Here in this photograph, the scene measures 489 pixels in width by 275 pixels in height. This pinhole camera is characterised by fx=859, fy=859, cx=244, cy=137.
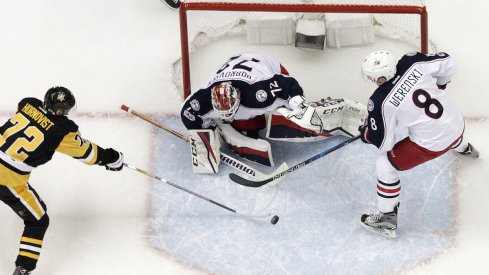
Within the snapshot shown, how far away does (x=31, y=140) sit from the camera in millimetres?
3760

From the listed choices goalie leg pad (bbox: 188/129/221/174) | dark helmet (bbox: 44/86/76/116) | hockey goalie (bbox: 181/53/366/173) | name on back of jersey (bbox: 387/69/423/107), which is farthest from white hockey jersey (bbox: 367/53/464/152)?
dark helmet (bbox: 44/86/76/116)

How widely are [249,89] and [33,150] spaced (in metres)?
1.06

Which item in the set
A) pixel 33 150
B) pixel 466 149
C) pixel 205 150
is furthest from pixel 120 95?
pixel 466 149

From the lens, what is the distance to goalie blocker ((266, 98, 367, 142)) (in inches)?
172

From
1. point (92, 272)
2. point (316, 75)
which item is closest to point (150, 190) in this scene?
point (92, 272)

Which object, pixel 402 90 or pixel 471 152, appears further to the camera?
pixel 471 152

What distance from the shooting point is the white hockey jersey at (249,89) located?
163 inches

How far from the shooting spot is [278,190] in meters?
4.32

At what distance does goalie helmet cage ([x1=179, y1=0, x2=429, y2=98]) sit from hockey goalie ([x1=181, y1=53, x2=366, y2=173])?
0.88ft

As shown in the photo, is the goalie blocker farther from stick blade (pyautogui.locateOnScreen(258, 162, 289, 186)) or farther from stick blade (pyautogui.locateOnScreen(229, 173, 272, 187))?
stick blade (pyautogui.locateOnScreen(229, 173, 272, 187))

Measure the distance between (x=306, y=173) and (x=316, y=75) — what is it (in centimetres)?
60

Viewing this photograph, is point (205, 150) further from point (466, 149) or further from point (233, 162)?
point (466, 149)

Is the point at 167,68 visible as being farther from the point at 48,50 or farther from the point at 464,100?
the point at 464,100

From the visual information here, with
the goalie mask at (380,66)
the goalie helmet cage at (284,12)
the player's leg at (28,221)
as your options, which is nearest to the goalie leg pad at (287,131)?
the goalie helmet cage at (284,12)
